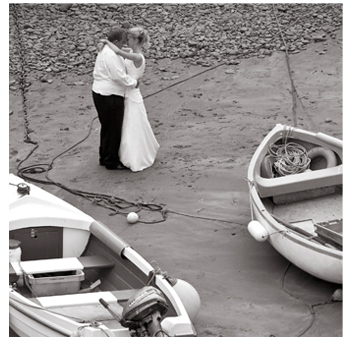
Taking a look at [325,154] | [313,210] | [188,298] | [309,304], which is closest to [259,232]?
[309,304]

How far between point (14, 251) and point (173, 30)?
7.86m

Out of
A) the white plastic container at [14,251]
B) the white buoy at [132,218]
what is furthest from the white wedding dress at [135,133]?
the white plastic container at [14,251]

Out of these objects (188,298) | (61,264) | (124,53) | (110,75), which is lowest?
(188,298)

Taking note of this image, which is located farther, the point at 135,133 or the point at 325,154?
the point at 135,133

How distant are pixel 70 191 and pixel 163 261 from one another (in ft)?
7.01

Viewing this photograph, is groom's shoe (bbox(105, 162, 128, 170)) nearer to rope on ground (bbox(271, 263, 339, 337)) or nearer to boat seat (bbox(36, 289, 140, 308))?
rope on ground (bbox(271, 263, 339, 337))

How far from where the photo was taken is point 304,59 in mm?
12078

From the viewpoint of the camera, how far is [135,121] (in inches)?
344

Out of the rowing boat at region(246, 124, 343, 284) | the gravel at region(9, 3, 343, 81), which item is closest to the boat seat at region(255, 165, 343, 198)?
the rowing boat at region(246, 124, 343, 284)

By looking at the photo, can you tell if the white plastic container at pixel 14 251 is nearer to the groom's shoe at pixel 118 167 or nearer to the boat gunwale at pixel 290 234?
the boat gunwale at pixel 290 234

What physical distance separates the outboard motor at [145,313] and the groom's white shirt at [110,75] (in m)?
3.93

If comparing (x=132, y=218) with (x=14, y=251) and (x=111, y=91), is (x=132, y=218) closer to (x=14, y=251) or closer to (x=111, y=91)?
(x=111, y=91)

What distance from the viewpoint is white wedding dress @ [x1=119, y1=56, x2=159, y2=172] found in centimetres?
868

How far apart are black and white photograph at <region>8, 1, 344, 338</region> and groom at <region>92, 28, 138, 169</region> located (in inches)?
0.7
